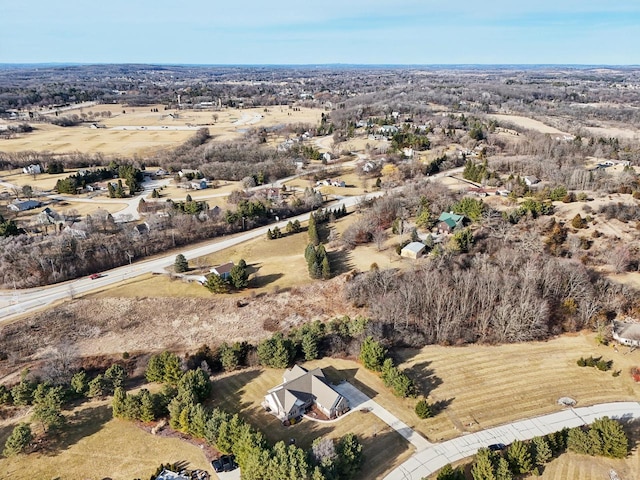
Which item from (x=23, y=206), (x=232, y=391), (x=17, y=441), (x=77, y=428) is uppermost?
(x=23, y=206)

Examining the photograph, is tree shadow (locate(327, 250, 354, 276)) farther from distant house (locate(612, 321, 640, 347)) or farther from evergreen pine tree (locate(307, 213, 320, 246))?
distant house (locate(612, 321, 640, 347))

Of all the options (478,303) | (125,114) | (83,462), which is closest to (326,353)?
(478,303)

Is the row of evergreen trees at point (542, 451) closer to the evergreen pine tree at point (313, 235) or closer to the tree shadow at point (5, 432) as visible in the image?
the tree shadow at point (5, 432)

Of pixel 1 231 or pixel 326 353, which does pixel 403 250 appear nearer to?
pixel 326 353

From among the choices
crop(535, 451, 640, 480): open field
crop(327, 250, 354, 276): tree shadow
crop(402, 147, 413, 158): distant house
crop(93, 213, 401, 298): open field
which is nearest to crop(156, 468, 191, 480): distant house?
crop(535, 451, 640, 480): open field

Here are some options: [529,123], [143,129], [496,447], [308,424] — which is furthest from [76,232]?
[529,123]

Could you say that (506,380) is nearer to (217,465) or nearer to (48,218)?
(217,465)

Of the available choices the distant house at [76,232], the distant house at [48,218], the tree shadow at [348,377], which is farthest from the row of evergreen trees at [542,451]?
the distant house at [48,218]
